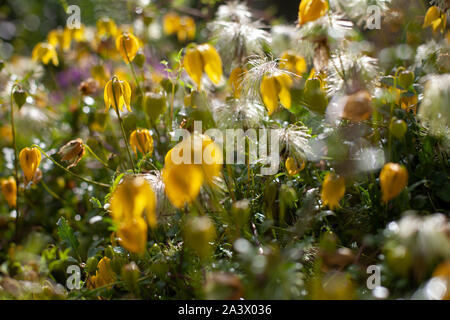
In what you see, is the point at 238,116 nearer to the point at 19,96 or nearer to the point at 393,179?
the point at 393,179

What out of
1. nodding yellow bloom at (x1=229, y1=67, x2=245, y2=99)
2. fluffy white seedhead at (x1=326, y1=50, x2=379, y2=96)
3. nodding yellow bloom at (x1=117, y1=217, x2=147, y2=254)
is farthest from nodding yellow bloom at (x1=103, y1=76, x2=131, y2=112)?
fluffy white seedhead at (x1=326, y1=50, x2=379, y2=96)

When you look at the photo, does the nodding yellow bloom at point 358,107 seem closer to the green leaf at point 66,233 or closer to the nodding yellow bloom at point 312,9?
the nodding yellow bloom at point 312,9

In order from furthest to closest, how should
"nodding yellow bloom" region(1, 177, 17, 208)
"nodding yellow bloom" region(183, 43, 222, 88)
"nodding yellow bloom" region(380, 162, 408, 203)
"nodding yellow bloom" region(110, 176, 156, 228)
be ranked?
"nodding yellow bloom" region(1, 177, 17, 208) → "nodding yellow bloom" region(183, 43, 222, 88) → "nodding yellow bloom" region(380, 162, 408, 203) → "nodding yellow bloom" region(110, 176, 156, 228)

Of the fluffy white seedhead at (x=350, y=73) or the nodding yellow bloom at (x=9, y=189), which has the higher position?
the fluffy white seedhead at (x=350, y=73)

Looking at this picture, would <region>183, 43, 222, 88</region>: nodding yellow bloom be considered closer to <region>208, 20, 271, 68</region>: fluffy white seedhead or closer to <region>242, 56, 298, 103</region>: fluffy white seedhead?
<region>242, 56, 298, 103</region>: fluffy white seedhead

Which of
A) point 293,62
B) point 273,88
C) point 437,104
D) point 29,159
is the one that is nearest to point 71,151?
point 29,159

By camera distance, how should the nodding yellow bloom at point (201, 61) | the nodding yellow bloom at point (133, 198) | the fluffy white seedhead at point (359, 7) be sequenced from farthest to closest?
the fluffy white seedhead at point (359, 7) → the nodding yellow bloom at point (201, 61) → the nodding yellow bloom at point (133, 198)

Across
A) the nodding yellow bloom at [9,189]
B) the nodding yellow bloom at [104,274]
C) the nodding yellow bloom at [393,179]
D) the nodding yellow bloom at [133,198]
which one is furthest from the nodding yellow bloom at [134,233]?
the nodding yellow bloom at [9,189]
